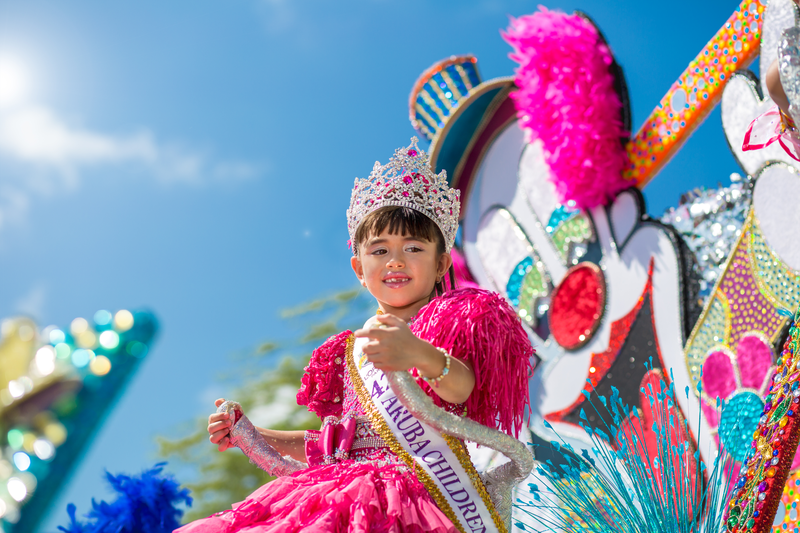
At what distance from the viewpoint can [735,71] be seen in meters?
2.97

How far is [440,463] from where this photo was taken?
1.70 meters

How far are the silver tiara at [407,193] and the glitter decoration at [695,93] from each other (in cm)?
175

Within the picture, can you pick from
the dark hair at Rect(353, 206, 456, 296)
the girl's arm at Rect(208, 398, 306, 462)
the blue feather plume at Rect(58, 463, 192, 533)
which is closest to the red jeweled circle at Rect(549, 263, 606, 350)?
the dark hair at Rect(353, 206, 456, 296)

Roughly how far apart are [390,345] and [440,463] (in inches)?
17.8

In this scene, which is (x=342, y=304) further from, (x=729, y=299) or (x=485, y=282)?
(x=729, y=299)

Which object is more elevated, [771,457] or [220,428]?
[220,428]

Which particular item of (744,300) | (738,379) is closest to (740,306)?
(744,300)

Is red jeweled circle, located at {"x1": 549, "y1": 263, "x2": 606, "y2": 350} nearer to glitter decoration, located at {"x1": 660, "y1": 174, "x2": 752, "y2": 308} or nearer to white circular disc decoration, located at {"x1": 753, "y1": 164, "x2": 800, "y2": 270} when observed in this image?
glitter decoration, located at {"x1": 660, "y1": 174, "x2": 752, "y2": 308}

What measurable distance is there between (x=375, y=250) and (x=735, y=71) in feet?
6.57

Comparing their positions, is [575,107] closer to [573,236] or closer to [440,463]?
[573,236]

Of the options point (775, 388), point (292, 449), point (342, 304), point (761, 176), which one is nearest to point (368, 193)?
point (292, 449)

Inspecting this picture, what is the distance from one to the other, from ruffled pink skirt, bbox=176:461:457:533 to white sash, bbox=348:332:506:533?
0.19 feet

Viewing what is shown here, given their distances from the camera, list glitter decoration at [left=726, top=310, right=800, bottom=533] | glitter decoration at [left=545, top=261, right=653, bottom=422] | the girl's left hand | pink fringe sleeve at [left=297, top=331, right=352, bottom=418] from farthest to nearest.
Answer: glitter decoration at [left=545, top=261, right=653, bottom=422] → pink fringe sleeve at [left=297, top=331, right=352, bottom=418] → glitter decoration at [left=726, top=310, right=800, bottom=533] → the girl's left hand

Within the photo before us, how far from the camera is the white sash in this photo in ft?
5.46
